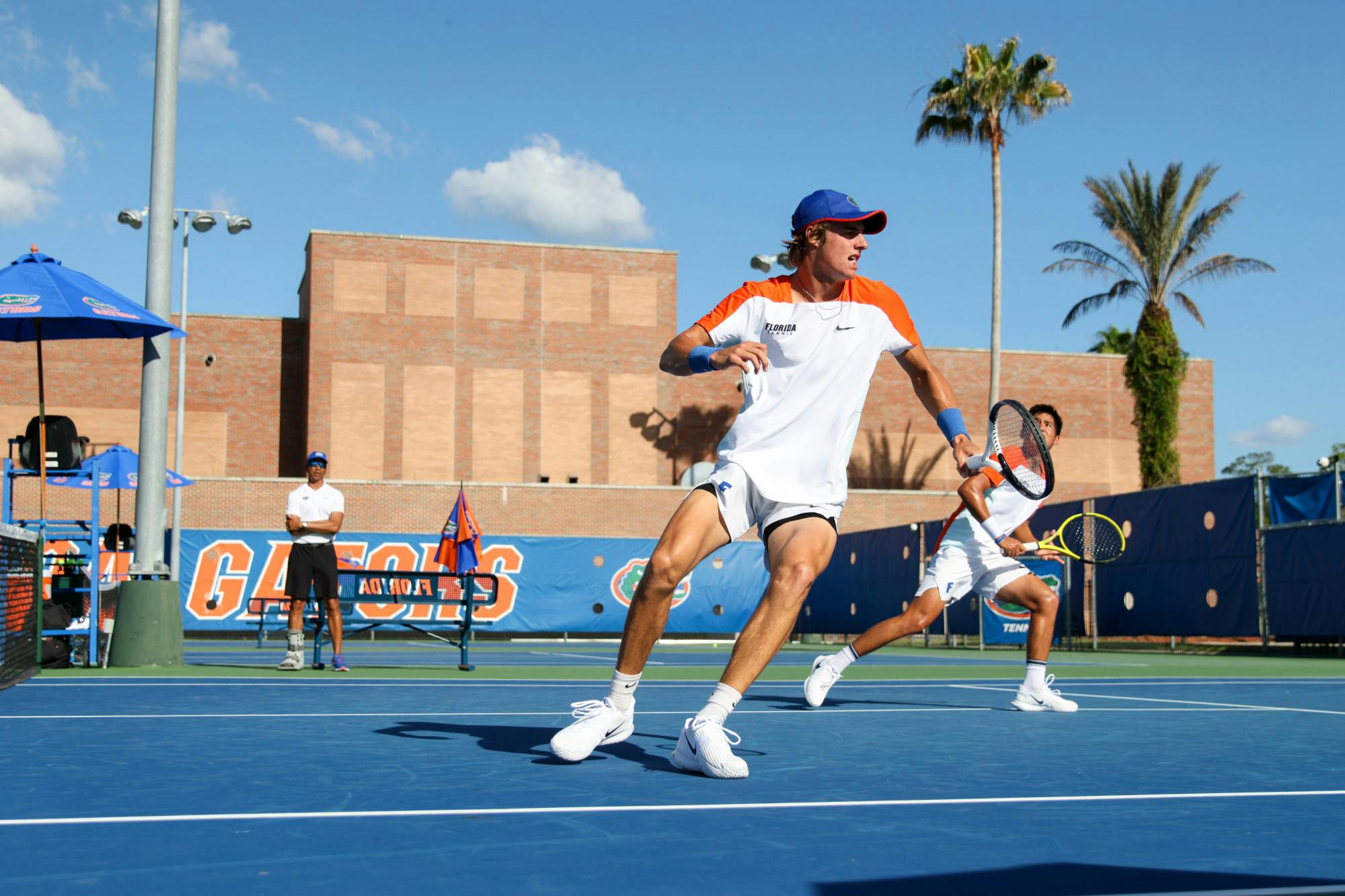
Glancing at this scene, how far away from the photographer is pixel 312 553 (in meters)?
11.5

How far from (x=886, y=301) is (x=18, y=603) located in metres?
7.72

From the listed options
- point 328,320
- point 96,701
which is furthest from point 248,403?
point 96,701

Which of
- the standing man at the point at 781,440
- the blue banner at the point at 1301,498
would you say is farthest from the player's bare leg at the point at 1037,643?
the blue banner at the point at 1301,498

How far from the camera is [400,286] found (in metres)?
42.2

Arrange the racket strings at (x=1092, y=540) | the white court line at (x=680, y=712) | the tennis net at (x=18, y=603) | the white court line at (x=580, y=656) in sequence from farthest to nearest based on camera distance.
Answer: the white court line at (x=580, y=656) < the racket strings at (x=1092, y=540) < the tennis net at (x=18, y=603) < the white court line at (x=680, y=712)

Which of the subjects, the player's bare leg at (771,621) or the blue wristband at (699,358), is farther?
the blue wristband at (699,358)

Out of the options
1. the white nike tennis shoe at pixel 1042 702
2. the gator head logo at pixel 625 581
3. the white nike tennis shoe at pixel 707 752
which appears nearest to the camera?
the white nike tennis shoe at pixel 707 752

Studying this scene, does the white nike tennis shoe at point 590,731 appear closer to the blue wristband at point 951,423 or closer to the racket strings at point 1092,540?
the blue wristband at point 951,423

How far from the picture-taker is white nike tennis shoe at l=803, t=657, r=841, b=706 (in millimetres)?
7887

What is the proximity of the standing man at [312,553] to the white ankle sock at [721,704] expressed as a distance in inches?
286

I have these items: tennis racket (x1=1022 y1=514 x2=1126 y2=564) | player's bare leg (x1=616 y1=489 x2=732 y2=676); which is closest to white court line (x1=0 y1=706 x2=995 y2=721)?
player's bare leg (x1=616 y1=489 x2=732 y2=676)

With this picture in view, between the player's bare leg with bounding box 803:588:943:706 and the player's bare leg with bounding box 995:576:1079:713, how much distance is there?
0.52m

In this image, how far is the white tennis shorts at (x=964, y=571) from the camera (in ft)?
29.0

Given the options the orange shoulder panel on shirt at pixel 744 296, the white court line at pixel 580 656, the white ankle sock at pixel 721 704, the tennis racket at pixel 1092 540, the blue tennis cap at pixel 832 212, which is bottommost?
the white court line at pixel 580 656
